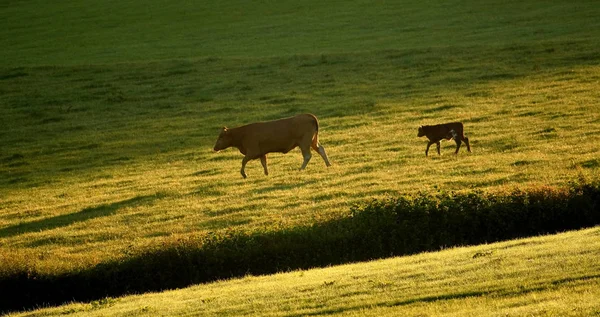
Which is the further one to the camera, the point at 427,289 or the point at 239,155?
the point at 239,155

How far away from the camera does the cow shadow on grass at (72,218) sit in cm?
2469

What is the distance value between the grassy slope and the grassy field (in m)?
4.88

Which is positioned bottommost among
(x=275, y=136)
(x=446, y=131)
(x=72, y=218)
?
(x=72, y=218)

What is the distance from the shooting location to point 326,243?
21250 mm

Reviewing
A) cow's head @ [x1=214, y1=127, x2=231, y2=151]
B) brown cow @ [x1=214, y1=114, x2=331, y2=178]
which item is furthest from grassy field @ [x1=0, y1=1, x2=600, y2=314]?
cow's head @ [x1=214, y1=127, x2=231, y2=151]

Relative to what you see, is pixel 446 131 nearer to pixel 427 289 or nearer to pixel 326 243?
pixel 326 243

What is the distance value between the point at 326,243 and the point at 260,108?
61.0 feet

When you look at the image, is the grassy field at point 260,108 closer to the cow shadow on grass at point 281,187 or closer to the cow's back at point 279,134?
the cow shadow on grass at point 281,187

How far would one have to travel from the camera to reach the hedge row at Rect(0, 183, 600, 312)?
20.9 m

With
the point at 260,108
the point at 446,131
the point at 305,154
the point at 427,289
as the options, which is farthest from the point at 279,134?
the point at 427,289

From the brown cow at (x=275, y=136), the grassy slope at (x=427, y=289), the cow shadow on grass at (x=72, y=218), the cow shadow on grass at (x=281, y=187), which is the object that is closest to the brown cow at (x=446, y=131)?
the brown cow at (x=275, y=136)

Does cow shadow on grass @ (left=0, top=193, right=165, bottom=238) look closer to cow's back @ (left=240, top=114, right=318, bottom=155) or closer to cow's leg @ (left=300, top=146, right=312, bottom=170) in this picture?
cow's back @ (left=240, top=114, right=318, bottom=155)

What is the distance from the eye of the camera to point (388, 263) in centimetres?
1759

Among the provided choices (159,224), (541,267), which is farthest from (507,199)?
(159,224)
